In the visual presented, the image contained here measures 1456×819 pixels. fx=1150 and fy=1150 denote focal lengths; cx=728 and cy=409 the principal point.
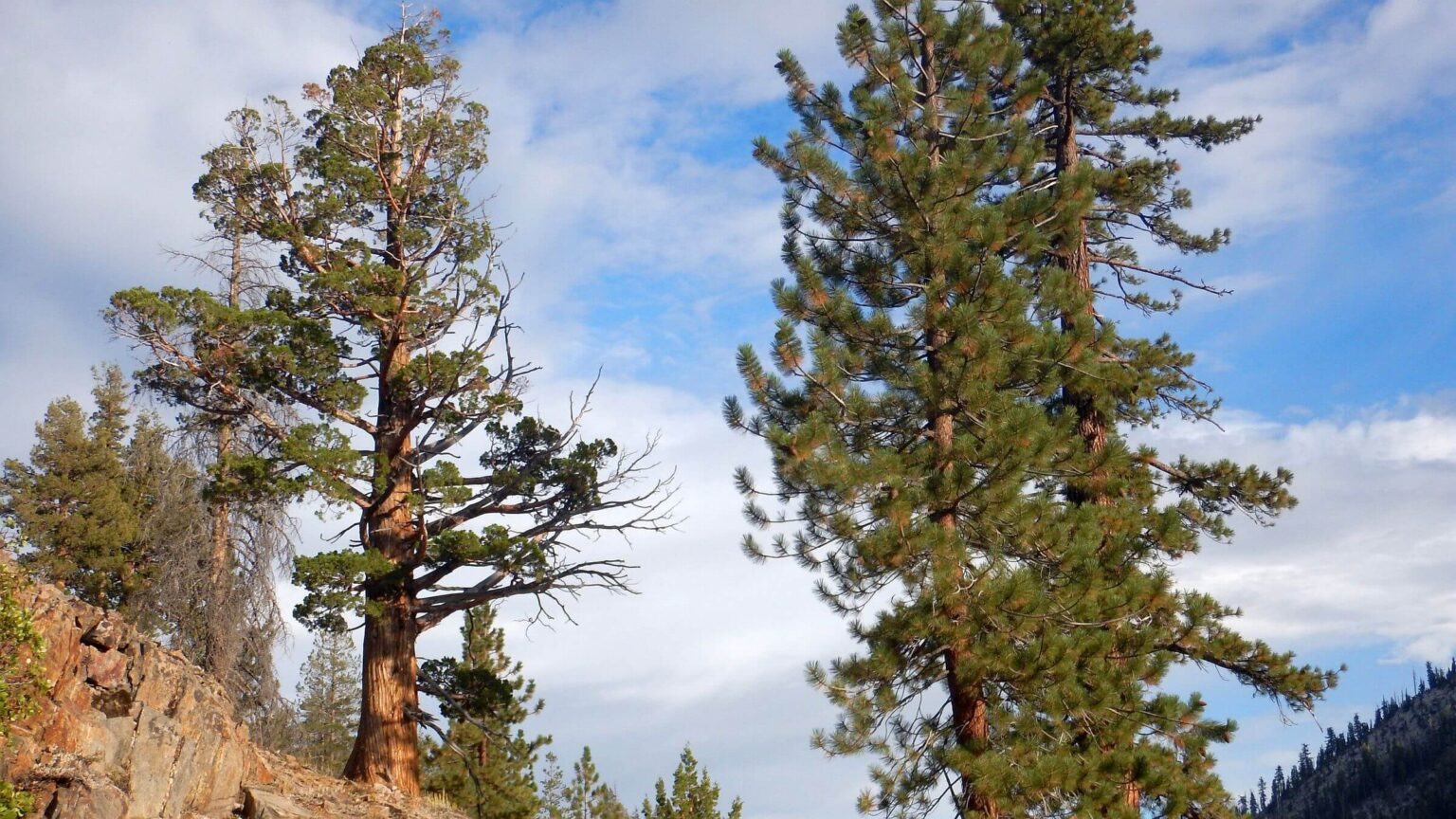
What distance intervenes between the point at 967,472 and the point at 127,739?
8.98 metres

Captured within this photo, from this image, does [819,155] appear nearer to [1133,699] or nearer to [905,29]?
[905,29]

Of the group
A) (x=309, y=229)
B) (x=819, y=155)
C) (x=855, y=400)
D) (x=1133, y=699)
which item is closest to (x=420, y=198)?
(x=309, y=229)

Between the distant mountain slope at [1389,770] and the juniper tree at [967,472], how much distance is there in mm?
108859

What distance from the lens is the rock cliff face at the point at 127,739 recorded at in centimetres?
1038

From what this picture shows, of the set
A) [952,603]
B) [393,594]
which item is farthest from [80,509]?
[952,603]

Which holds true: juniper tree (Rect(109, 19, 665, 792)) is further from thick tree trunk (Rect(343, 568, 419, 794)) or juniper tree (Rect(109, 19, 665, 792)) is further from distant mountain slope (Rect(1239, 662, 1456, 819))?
distant mountain slope (Rect(1239, 662, 1456, 819))

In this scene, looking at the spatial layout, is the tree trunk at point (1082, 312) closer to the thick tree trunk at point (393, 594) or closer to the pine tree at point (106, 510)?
the thick tree trunk at point (393, 594)

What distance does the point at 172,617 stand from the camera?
22594mm

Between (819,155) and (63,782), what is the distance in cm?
1064

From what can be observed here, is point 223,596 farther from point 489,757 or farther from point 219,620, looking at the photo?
point 489,757

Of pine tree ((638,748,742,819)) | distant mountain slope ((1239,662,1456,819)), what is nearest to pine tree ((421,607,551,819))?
pine tree ((638,748,742,819))

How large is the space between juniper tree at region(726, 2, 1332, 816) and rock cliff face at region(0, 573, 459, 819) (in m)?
6.17

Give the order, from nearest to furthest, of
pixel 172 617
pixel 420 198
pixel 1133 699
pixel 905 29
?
pixel 1133 699 < pixel 905 29 < pixel 420 198 < pixel 172 617

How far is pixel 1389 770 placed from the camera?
126125 mm
